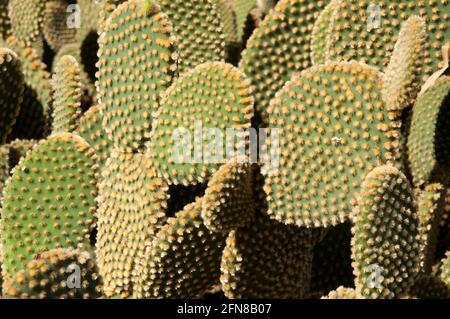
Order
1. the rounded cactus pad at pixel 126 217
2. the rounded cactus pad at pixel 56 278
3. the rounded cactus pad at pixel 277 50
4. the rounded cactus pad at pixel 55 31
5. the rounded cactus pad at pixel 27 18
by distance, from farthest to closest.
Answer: the rounded cactus pad at pixel 55 31, the rounded cactus pad at pixel 27 18, the rounded cactus pad at pixel 277 50, the rounded cactus pad at pixel 126 217, the rounded cactus pad at pixel 56 278

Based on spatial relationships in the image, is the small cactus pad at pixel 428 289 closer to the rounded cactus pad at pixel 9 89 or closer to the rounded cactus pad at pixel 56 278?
the rounded cactus pad at pixel 56 278

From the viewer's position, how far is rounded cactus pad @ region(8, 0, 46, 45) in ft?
8.36

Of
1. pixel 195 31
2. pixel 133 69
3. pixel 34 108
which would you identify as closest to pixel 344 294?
pixel 133 69

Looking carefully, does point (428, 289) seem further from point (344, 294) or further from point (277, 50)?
point (277, 50)

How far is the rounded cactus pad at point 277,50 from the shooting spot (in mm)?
1938

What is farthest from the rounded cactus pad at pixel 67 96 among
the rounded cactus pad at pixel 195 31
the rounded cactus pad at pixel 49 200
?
the rounded cactus pad at pixel 195 31

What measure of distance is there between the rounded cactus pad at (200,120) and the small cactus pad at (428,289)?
0.52 meters

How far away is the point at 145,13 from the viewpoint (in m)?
1.86

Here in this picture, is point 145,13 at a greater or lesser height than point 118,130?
greater

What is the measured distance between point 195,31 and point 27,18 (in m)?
0.66

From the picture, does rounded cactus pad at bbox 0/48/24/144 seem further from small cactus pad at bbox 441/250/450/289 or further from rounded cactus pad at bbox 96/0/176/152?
small cactus pad at bbox 441/250/450/289

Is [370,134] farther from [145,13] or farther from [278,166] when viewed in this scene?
[145,13]
